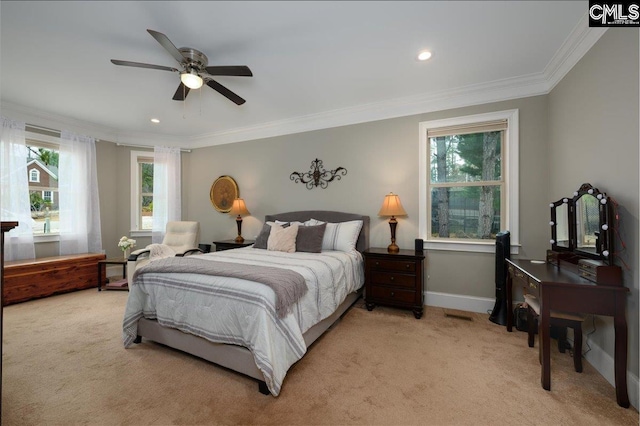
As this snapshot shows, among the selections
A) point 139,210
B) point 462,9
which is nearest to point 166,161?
point 139,210

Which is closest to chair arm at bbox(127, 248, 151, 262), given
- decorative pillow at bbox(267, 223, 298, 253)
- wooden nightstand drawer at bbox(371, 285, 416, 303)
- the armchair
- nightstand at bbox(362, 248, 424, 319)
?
the armchair

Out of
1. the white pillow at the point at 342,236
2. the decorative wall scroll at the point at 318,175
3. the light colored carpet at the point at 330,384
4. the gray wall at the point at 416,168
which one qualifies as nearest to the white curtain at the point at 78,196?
the gray wall at the point at 416,168

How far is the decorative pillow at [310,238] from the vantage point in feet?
10.6

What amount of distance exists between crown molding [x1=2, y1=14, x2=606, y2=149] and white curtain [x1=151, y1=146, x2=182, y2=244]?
285mm

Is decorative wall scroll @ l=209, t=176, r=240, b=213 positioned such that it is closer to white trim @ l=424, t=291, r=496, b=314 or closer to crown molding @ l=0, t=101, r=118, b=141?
crown molding @ l=0, t=101, r=118, b=141

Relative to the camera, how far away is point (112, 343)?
2424mm

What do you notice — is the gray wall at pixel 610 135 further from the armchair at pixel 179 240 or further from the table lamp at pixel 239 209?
the armchair at pixel 179 240

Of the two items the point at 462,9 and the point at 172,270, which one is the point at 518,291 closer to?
the point at 462,9

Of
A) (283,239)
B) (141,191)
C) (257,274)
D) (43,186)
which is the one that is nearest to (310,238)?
(283,239)

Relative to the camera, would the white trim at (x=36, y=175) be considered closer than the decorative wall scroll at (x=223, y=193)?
Yes

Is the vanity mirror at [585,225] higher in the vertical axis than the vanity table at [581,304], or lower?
higher

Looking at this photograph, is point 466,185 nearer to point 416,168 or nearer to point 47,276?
point 416,168

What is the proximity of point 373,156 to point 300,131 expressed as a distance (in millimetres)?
1290

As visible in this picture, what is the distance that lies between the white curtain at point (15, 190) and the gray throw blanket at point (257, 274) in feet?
9.69
